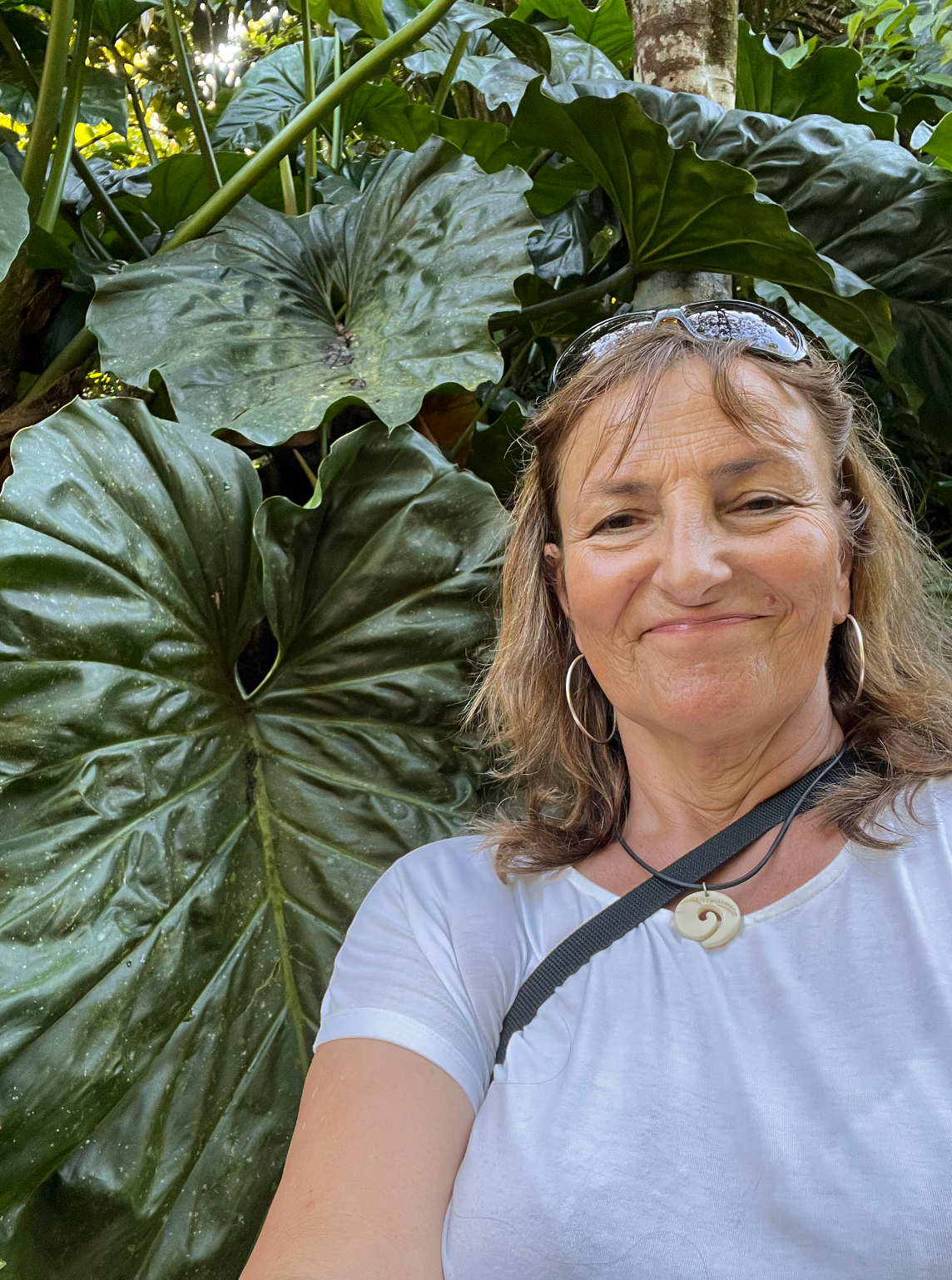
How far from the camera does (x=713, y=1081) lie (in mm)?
741

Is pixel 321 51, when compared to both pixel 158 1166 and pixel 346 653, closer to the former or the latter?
pixel 346 653

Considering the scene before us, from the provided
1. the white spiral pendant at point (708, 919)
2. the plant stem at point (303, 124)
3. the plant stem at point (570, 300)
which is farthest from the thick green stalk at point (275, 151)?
the white spiral pendant at point (708, 919)

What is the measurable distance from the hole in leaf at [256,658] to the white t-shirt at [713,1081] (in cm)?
55

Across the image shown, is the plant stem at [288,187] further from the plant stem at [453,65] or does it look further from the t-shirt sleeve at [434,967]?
the t-shirt sleeve at [434,967]

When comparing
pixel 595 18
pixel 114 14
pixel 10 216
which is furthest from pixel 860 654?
pixel 114 14

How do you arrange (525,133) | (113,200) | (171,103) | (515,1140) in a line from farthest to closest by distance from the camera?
(171,103), (113,200), (525,133), (515,1140)

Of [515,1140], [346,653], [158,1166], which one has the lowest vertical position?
[158,1166]

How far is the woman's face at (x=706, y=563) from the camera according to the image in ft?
2.81

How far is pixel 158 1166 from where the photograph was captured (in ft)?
3.03

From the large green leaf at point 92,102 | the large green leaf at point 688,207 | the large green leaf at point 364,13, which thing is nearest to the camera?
the large green leaf at point 688,207

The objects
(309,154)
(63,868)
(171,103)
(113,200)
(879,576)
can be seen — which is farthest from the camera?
(171,103)

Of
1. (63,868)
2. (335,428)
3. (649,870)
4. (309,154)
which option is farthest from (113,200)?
(649,870)

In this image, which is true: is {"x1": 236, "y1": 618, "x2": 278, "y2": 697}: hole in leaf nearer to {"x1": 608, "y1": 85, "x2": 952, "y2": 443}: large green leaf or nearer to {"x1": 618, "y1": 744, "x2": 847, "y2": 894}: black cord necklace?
{"x1": 618, "y1": 744, "x2": 847, "y2": 894}: black cord necklace

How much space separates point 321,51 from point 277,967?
2.28m
